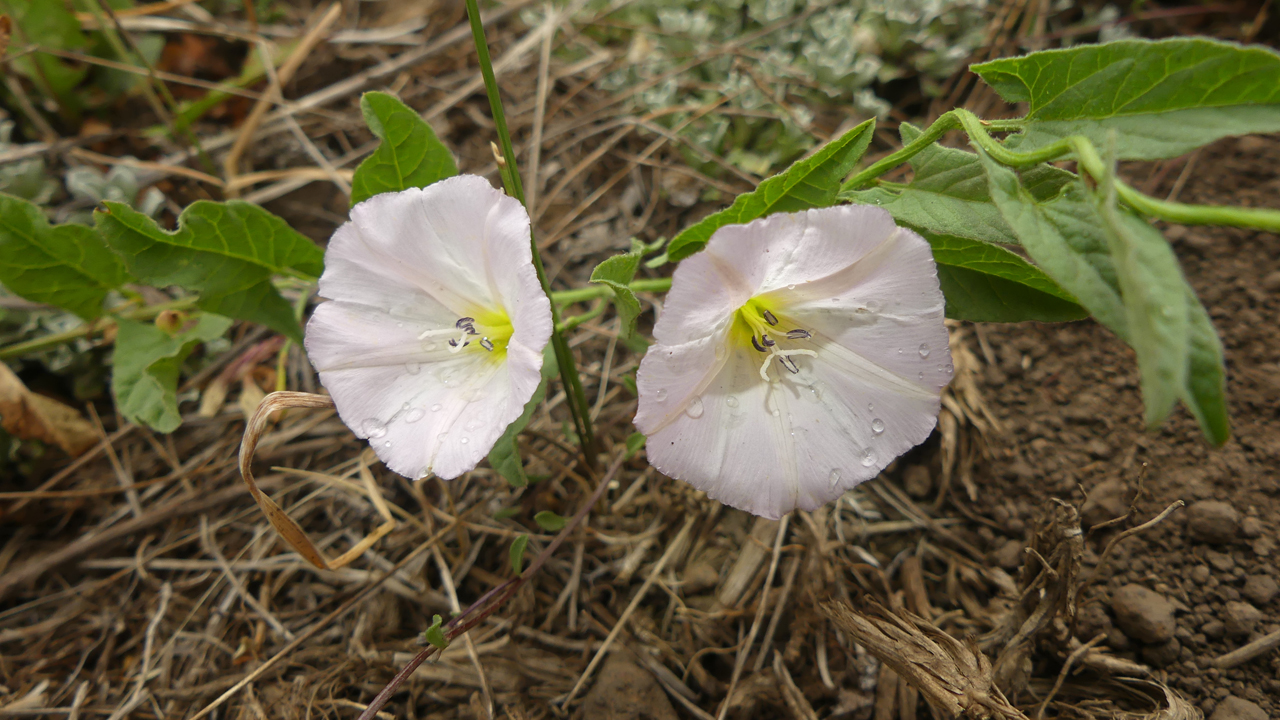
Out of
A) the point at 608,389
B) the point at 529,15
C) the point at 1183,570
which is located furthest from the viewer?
the point at 529,15

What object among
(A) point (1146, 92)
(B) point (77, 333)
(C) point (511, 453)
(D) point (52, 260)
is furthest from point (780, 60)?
(B) point (77, 333)

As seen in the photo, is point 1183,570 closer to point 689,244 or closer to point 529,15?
point 689,244

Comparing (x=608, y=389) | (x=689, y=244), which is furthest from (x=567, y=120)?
(x=689, y=244)

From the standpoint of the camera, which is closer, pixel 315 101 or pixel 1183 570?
pixel 1183 570

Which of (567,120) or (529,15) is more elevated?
(529,15)

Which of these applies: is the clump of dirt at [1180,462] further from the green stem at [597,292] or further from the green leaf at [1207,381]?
the green stem at [597,292]
